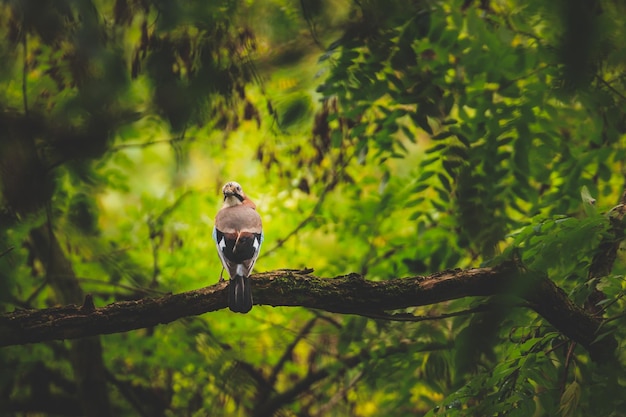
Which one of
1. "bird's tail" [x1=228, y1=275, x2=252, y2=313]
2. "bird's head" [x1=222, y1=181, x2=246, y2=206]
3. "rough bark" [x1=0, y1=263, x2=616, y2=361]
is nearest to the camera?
"rough bark" [x1=0, y1=263, x2=616, y2=361]

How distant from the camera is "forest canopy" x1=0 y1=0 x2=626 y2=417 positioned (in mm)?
1609

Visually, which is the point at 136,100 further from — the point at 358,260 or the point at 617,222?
the point at 358,260

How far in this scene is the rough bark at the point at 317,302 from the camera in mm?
3709

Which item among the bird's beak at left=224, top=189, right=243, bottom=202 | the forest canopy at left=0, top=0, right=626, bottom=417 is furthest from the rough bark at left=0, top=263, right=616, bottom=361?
the bird's beak at left=224, top=189, right=243, bottom=202

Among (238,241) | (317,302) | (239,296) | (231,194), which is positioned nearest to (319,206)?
(231,194)

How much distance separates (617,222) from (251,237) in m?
2.61

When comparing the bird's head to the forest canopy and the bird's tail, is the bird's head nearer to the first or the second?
the forest canopy

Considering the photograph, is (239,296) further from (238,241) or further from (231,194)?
(231,194)

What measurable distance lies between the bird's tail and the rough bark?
41 millimetres

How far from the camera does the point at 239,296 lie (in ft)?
13.3

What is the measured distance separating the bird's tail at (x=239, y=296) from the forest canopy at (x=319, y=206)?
0.27ft

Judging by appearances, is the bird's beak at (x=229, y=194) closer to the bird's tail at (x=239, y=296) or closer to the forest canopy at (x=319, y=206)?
the forest canopy at (x=319, y=206)

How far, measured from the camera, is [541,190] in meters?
7.88

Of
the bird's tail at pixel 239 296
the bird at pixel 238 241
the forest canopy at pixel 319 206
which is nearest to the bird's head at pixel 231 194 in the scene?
the bird at pixel 238 241
